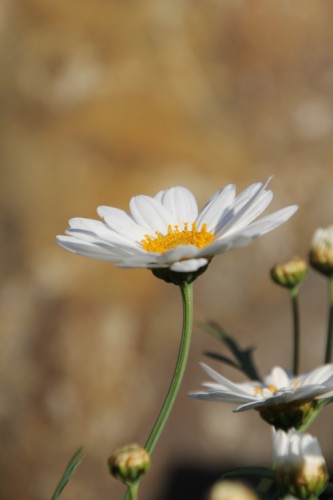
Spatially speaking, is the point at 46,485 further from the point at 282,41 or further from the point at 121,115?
the point at 282,41

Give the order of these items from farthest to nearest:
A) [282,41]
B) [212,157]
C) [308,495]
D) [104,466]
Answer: [282,41], [212,157], [104,466], [308,495]

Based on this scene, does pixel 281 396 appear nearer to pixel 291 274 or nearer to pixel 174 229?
pixel 174 229

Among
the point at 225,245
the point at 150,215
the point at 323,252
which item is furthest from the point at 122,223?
the point at 323,252

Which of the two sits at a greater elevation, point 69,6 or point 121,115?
point 69,6

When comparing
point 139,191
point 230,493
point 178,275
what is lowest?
point 230,493

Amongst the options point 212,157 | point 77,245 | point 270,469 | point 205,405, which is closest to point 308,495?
point 270,469

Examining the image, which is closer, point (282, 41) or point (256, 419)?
point (256, 419)

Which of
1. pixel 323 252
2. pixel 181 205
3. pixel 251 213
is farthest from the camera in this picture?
pixel 323 252
